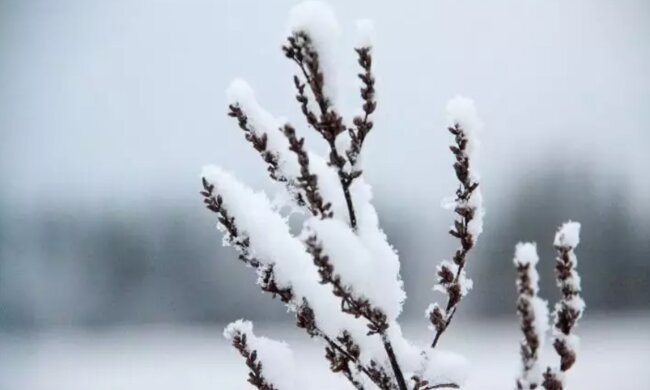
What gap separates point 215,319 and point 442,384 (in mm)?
33296

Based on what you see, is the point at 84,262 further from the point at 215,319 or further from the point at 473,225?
the point at 473,225

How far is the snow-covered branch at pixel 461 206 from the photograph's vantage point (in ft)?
4.82

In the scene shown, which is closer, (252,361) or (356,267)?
(356,267)

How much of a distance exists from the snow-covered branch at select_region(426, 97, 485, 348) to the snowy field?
50.3ft

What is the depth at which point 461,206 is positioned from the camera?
1.50 metres

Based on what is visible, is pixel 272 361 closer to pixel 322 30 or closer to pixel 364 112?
pixel 364 112

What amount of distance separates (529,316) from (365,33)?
0.56 m

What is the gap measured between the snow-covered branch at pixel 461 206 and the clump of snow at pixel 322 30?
270mm

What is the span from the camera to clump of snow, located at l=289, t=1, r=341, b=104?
1314 mm

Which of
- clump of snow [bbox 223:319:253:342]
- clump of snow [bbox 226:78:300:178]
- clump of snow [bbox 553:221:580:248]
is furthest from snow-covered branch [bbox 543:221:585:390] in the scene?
clump of snow [bbox 223:319:253:342]

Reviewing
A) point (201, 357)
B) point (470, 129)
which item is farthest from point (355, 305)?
point (201, 357)

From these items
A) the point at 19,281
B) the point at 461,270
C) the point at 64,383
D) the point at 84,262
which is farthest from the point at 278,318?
Result: the point at 461,270

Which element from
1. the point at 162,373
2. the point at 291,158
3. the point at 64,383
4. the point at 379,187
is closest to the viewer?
the point at 291,158

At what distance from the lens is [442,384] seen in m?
1.52
